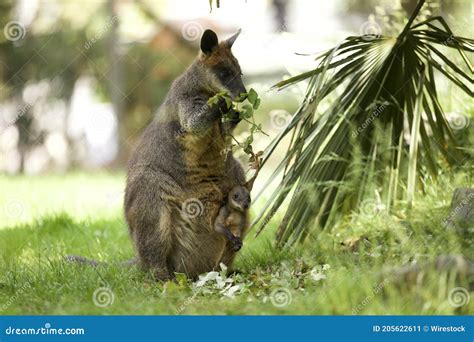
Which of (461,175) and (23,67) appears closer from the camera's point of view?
(461,175)

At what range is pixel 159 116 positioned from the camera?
6.44m

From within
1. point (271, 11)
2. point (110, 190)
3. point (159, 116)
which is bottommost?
point (110, 190)

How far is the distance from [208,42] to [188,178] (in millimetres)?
1159

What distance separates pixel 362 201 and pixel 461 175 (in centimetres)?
101

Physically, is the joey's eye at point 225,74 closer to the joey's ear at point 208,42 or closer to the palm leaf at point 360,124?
the joey's ear at point 208,42

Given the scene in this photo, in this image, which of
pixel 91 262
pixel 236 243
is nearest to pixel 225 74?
pixel 236 243

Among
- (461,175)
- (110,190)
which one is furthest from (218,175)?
(110,190)

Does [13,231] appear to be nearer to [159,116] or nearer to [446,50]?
[159,116]

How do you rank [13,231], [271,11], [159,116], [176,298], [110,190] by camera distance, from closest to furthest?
[176,298] < [159,116] < [13,231] < [110,190] < [271,11]

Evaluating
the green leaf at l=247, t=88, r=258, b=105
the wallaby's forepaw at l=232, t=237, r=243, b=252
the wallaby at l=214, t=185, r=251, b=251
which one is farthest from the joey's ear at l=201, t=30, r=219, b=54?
the wallaby's forepaw at l=232, t=237, r=243, b=252

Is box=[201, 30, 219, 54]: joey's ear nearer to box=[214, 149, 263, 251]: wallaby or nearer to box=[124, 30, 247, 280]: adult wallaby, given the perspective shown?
box=[124, 30, 247, 280]: adult wallaby

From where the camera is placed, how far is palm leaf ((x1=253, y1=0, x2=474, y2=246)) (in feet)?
19.7

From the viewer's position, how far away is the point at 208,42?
6.16 m

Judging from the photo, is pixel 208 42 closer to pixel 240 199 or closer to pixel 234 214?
pixel 240 199
